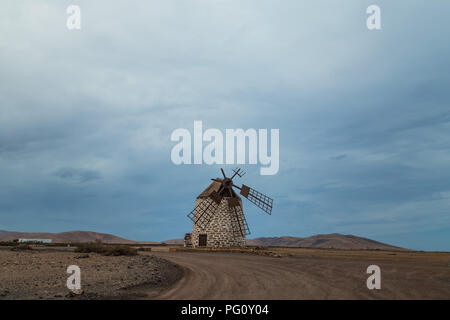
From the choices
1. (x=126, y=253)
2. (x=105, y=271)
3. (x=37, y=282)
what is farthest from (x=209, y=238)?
(x=37, y=282)

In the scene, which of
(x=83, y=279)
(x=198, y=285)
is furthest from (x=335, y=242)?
(x=83, y=279)

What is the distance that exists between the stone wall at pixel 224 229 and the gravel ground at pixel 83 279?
83.0 feet

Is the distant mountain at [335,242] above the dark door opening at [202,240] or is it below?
below

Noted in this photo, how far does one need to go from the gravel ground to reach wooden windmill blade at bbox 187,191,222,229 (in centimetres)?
2556

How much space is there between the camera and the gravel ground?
11844mm

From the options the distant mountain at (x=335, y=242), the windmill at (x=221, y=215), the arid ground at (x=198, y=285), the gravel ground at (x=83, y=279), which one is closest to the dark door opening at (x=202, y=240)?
the windmill at (x=221, y=215)

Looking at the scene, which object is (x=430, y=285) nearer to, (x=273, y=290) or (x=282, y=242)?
(x=273, y=290)

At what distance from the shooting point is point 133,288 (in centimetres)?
1326

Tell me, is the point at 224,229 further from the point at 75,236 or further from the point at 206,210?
the point at 75,236

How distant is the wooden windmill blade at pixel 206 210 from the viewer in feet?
154

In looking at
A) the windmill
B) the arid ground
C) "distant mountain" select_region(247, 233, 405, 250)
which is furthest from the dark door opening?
"distant mountain" select_region(247, 233, 405, 250)

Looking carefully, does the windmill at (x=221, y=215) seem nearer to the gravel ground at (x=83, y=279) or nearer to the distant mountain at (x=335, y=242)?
the gravel ground at (x=83, y=279)

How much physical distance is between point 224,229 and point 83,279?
106 feet
